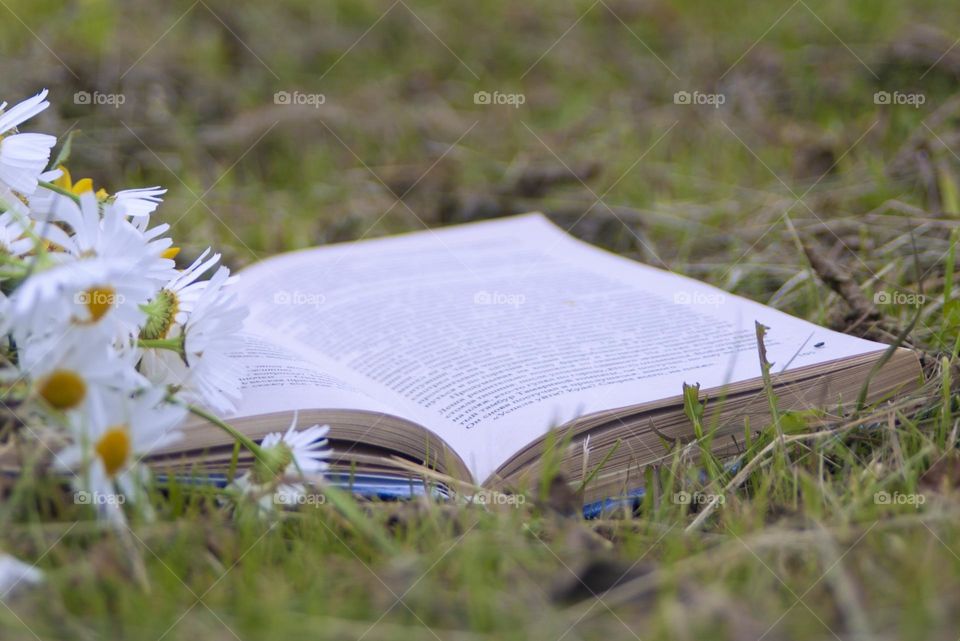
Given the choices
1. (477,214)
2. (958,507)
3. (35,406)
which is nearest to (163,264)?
(35,406)

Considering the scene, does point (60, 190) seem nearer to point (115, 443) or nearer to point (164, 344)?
point (164, 344)

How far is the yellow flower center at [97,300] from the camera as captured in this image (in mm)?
769

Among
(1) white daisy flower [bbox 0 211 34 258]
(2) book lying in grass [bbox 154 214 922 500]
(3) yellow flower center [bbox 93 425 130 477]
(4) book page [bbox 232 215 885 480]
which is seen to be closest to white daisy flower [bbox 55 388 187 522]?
(3) yellow flower center [bbox 93 425 130 477]

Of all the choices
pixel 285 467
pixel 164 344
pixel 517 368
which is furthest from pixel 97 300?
pixel 517 368

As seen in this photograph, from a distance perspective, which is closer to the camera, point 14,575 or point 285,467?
point 14,575

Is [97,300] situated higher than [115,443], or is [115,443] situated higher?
[97,300]

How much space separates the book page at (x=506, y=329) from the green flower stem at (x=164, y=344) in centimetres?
26

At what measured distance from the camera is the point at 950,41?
2.39 metres

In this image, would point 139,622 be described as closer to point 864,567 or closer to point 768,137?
point 864,567

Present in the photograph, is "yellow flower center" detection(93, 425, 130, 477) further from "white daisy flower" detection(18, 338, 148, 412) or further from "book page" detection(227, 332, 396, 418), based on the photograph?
"book page" detection(227, 332, 396, 418)

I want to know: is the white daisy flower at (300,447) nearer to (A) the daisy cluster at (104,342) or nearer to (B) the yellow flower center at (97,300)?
(A) the daisy cluster at (104,342)

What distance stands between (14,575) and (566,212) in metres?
1.53

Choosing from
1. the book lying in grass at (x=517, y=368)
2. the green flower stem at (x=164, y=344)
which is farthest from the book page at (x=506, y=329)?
the green flower stem at (x=164, y=344)

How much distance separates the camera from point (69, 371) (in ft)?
2.46
